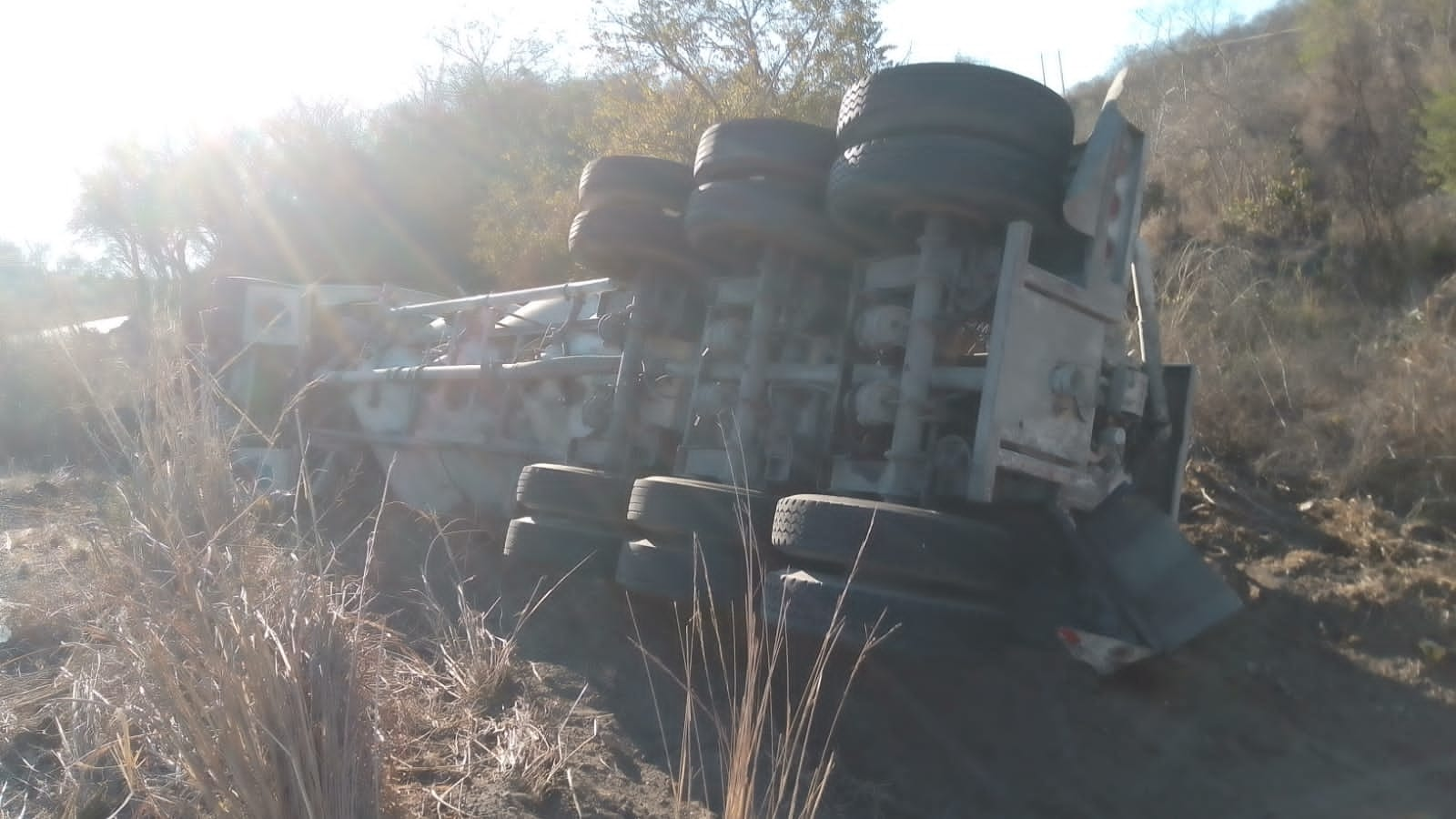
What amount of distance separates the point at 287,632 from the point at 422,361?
567 cm

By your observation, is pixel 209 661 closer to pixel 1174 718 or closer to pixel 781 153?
pixel 781 153

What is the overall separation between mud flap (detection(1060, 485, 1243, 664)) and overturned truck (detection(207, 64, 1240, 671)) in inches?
0.4

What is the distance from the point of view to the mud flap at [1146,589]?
4312mm

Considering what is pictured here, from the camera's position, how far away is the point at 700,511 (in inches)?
191

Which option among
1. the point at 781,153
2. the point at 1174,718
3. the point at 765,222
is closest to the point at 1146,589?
the point at 1174,718

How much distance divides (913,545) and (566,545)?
215cm

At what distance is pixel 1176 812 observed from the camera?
3949mm

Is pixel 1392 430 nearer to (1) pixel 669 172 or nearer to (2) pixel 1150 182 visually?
(1) pixel 669 172

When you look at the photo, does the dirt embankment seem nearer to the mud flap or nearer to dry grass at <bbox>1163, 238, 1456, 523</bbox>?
the mud flap

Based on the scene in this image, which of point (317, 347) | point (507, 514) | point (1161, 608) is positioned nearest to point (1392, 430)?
point (1161, 608)

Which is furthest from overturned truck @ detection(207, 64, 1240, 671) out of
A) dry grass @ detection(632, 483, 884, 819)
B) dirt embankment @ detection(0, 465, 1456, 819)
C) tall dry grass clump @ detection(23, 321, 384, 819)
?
tall dry grass clump @ detection(23, 321, 384, 819)

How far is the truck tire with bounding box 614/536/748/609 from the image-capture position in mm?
4754

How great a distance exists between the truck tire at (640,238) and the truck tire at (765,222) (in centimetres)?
69

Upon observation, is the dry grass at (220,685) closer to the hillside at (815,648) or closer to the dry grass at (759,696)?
Result: the hillside at (815,648)
